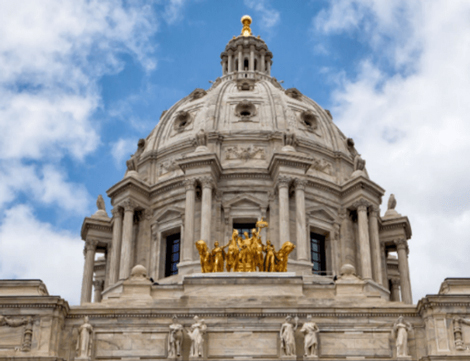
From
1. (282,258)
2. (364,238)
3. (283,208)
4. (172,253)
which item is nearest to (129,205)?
(172,253)

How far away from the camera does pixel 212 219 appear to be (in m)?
57.2

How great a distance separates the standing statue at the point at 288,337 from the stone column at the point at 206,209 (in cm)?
1548

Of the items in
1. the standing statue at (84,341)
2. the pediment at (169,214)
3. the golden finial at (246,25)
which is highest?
the golden finial at (246,25)

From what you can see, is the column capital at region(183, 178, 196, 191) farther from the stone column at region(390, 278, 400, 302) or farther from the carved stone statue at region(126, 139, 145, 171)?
the stone column at region(390, 278, 400, 302)

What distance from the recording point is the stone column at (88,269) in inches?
2392

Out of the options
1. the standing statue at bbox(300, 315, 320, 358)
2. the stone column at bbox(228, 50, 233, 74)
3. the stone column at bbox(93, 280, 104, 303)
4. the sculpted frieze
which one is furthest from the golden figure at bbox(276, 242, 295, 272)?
the stone column at bbox(228, 50, 233, 74)

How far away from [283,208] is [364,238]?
5.90 m

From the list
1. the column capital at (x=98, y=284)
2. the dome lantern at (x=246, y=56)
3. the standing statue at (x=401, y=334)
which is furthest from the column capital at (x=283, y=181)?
the standing statue at (x=401, y=334)

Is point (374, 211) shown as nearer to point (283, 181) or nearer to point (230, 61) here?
point (283, 181)

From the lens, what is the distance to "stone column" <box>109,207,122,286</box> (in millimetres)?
57969

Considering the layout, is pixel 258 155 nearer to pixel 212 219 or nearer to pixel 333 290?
pixel 212 219

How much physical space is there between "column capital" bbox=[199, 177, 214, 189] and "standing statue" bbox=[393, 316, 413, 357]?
20.4 meters

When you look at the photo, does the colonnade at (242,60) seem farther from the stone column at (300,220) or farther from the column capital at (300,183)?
the stone column at (300,220)

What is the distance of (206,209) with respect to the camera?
185 ft
